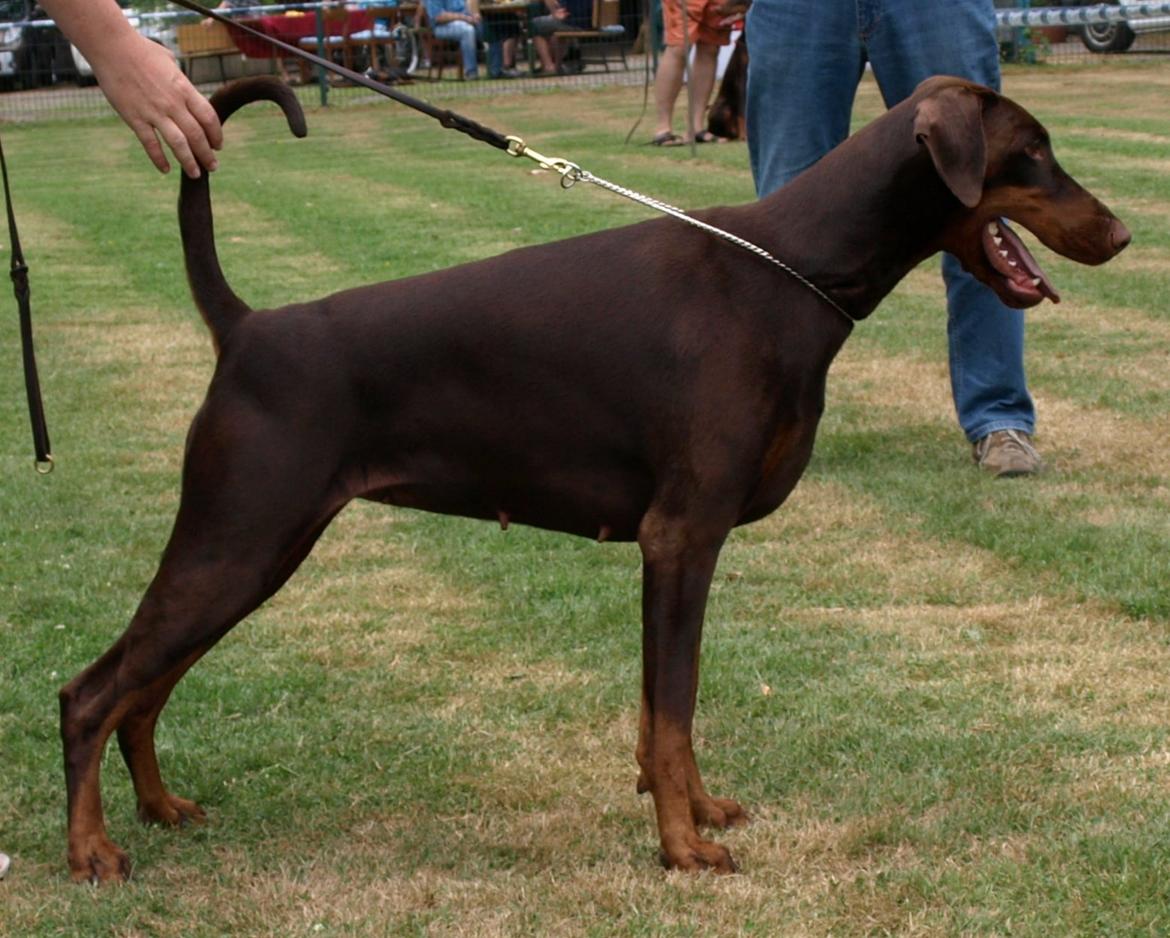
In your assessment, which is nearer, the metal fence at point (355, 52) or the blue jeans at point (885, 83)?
the blue jeans at point (885, 83)

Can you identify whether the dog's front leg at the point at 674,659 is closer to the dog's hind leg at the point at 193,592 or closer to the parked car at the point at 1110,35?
the dog's hind leg at the point at 193,592

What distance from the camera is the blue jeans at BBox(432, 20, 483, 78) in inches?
1011

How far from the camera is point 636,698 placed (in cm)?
442

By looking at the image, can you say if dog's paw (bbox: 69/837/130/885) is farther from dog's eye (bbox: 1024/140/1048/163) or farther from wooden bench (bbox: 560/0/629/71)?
wooden bench (bbox: 560/0/629/71)

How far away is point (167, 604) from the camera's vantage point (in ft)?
11.2

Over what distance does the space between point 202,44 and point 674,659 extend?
25.2 m

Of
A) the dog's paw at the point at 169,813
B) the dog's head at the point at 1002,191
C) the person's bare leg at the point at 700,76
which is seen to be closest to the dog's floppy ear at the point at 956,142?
the dog's head at the point at 1002,191

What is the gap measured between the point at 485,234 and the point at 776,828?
9.27 metres

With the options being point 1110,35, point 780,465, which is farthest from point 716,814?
point 1110,35

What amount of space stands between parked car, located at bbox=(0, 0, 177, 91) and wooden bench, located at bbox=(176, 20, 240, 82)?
14.0 inches

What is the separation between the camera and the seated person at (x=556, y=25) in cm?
2642

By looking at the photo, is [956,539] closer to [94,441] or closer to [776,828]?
[776,828]

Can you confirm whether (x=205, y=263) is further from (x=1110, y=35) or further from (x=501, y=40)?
(x=501, y=40)

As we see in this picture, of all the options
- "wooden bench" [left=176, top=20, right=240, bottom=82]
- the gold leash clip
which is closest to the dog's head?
the gold leash clip
